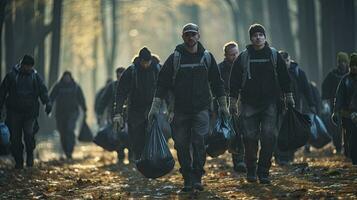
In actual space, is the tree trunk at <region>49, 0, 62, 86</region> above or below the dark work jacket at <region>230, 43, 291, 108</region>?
above

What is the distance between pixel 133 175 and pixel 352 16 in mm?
10745

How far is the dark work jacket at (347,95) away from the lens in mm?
12685

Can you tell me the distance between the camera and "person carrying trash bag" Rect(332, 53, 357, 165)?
1268 cm

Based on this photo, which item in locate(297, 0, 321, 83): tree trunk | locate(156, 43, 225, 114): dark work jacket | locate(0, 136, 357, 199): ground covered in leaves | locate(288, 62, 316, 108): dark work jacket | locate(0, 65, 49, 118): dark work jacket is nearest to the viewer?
locate(0, 136, 357, 199): ground covered in leaves

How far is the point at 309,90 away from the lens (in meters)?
14.6

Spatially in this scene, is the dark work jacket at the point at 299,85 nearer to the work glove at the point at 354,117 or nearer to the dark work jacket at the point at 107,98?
the work glove at the point at 354,117

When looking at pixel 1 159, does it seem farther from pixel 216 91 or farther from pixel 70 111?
pixel 216 91

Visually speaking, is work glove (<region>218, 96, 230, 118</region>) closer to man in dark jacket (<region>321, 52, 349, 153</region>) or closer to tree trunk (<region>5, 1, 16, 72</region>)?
man in dark jacket (<region>321, 52, 349, 153</region>)

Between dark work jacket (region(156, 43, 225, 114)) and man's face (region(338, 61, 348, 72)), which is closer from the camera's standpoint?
dark work jacket (region(156, 43, 225, 114))

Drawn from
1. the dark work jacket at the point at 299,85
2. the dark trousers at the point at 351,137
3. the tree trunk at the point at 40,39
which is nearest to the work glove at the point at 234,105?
the dark trousers at the point at 351,137

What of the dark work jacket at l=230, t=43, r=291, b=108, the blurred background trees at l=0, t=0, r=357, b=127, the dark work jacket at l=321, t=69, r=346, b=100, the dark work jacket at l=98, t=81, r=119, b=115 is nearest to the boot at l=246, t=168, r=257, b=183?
the dark work jacket at l=230, t=43, r=291, b=108

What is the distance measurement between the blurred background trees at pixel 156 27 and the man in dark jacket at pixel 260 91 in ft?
21.1

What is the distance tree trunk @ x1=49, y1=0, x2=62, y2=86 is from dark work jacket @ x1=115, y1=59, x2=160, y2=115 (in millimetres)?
16335

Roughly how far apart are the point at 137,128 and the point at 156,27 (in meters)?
45.3
